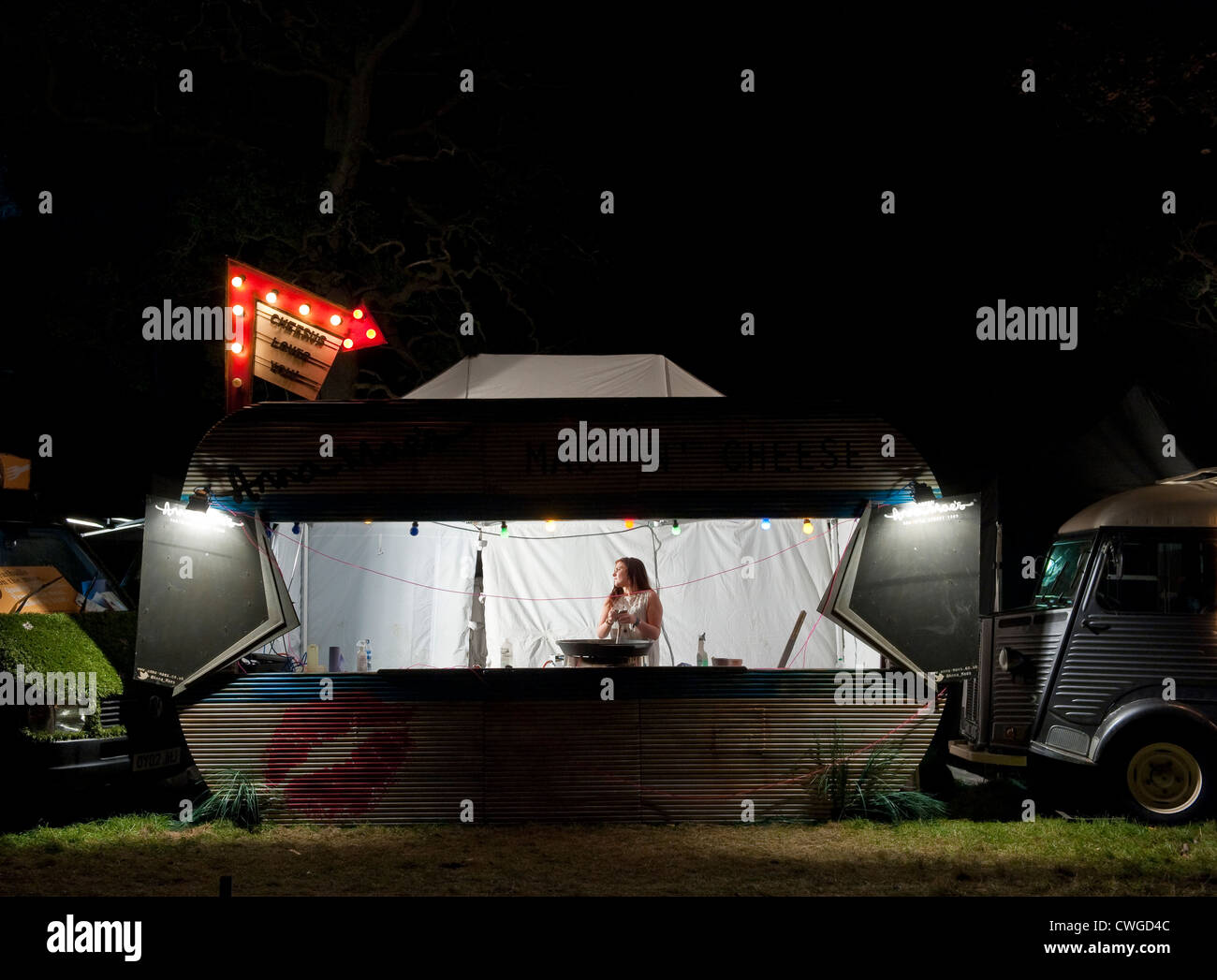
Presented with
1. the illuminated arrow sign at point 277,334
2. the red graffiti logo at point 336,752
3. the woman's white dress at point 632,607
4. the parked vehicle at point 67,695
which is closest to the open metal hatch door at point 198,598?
the parked vehicle at point 67,695

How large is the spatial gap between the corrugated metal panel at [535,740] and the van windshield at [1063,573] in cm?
185

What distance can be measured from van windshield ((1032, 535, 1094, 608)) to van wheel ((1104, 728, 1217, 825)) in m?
1.19

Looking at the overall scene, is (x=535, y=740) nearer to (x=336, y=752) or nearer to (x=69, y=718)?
(x=336, y=752)

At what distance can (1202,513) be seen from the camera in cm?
863

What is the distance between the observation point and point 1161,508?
28.8ft

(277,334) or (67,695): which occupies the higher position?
(277,334)

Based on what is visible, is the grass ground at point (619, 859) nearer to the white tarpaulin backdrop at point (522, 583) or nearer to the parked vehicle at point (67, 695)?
the parked vehicle at point (67, 695)

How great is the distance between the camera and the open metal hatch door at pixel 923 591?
7.86m

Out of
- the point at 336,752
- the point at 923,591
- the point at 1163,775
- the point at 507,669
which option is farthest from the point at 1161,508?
the point at 336,752

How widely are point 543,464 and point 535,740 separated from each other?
6.61 feet

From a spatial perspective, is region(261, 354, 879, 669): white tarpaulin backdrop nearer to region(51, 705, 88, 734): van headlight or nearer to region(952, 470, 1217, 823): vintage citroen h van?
region(952, 470, 1217, 823): vintage citroen h van
